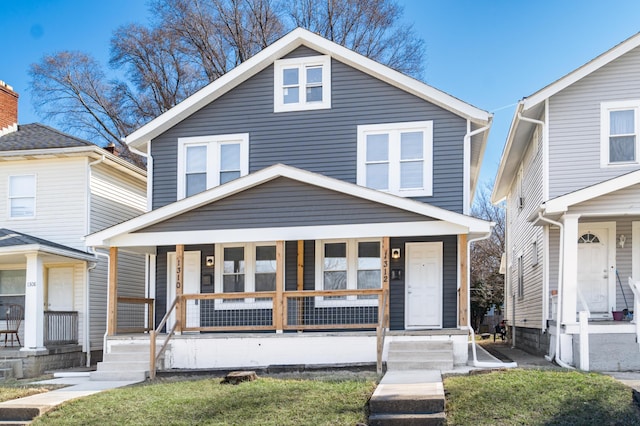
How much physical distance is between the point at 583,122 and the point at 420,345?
6.03m

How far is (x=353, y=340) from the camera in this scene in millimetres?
13242

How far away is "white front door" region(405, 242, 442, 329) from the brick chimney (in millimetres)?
12191

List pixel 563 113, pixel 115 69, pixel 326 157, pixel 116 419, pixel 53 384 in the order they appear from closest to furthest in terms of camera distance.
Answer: pixel 116 419
pixel 53 384
pixel 563 113
pixel 326 157
pixel 115 69

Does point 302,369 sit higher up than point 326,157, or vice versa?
point 326,157

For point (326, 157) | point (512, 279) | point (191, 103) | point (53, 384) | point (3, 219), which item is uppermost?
point (191, 103)

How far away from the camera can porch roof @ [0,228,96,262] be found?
623 inches

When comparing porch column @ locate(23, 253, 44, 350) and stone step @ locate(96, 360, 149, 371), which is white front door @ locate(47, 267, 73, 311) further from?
stone step @ locate(96, 360, 149, 371)

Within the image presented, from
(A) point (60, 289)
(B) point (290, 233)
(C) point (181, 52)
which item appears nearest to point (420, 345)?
(B) point (290, 233)

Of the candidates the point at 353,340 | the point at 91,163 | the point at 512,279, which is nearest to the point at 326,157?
the point at 353,340

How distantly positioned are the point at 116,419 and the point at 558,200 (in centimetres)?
844

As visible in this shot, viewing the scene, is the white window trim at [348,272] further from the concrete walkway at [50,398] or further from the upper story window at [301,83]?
the concrete walkway at [50,398]

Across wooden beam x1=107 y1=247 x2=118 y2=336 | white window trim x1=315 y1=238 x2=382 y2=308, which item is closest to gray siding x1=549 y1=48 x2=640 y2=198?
white window trim x1=315 y1=238 x2=382 y2=308

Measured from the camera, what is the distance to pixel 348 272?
51.1ft

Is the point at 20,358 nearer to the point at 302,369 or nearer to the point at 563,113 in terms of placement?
the point at 302,369
